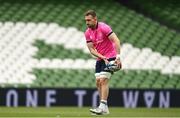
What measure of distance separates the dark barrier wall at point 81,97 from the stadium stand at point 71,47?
66 cm

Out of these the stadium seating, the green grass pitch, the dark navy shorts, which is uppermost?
the stadium seating

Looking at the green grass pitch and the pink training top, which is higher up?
the pink training top

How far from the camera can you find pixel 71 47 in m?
20.7

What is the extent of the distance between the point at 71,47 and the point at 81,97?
3.73 m

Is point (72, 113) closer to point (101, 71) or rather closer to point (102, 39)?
point (101, 71)

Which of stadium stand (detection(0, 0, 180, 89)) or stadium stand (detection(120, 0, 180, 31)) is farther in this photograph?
stadium stand (detection(120, 0, 180, 31))

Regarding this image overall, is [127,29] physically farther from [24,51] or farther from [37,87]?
[37,87]

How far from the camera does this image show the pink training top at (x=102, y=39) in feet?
38.1

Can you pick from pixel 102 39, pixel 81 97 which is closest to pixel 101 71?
pixel 102 39

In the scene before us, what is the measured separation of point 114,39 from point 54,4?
12.6m

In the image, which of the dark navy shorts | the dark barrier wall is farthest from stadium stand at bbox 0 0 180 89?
the dark navy shorts

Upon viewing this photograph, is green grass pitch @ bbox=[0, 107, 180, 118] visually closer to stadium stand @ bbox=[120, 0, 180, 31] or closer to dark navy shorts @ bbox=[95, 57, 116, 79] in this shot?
dark navy shorts @ bbox=[95, 57, 116, 79]

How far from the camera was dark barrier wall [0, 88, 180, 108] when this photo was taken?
17.2 meters

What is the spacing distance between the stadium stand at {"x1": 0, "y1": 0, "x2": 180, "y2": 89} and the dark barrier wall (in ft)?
2.18
